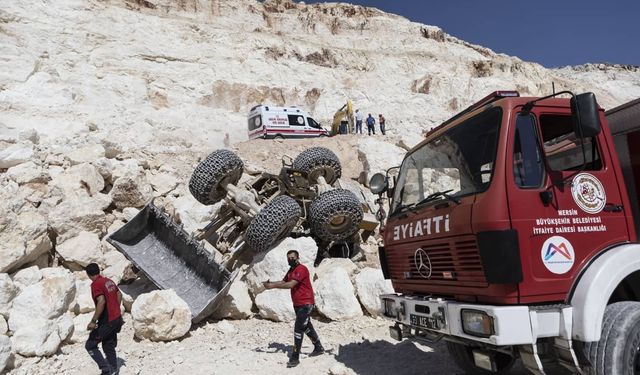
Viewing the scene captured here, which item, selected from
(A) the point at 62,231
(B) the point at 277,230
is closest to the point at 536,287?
(B) the point at 277,230

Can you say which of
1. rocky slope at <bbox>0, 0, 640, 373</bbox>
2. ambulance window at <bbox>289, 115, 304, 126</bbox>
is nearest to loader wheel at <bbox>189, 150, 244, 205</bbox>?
rocky slope at <bbox>0, 0, 640, 373</bbox>

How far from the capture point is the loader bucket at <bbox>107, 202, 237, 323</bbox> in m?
6.11

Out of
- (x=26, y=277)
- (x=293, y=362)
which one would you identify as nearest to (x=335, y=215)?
(x=293, y=362)

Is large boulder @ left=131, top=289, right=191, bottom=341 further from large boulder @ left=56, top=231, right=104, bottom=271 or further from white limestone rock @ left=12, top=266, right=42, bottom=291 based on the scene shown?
large boulder @ left=56, top=231, right=104, bottom=271

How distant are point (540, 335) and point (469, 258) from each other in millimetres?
643

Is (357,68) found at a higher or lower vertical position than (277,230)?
higher

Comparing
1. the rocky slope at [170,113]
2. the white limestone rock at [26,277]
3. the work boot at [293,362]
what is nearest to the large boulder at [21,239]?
the rocky slope at [170,113]

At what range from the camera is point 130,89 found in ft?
78.9

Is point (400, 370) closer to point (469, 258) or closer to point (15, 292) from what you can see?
point (469, 258)

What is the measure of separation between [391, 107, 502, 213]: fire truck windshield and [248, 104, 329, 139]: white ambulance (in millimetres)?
15952

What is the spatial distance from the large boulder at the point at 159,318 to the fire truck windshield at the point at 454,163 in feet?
9.91

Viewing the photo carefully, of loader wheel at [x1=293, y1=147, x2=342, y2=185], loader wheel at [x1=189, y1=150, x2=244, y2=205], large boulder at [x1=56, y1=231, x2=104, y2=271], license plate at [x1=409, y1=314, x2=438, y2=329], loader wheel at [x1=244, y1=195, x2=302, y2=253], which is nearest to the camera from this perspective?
license plate at [x1=409, y1=314, x2=438, y2=329]

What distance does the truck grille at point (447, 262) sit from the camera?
122 inches

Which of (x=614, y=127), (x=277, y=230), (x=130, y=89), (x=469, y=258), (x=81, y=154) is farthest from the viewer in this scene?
(x=130, y=89)
